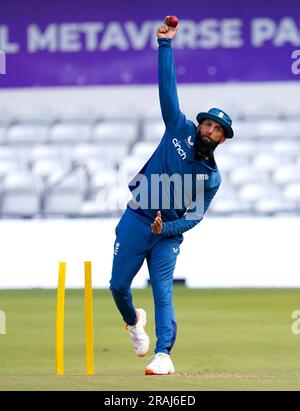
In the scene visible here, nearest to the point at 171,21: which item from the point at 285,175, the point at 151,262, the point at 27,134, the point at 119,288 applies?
the point at 151,262

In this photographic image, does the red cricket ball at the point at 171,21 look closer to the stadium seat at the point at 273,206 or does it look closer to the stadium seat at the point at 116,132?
the stadium seat at the point at 273,206

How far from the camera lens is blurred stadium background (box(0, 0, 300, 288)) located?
19328 mm

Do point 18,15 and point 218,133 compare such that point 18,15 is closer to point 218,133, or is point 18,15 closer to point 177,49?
point 177,49

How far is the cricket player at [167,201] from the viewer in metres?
8.58

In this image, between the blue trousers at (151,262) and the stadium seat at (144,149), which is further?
the stadium seat at (144,149)

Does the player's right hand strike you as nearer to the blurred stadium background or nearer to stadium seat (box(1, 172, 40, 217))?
the blurred stadium background

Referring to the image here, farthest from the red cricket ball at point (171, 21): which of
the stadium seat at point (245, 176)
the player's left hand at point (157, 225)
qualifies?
the stadium seat at point (245, 176)

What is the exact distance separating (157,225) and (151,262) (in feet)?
1.34

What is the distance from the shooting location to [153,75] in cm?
2066

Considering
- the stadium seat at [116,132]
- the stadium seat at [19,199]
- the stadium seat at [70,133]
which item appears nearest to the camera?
the stadium seat at [19,199]

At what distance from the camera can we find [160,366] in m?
8.53

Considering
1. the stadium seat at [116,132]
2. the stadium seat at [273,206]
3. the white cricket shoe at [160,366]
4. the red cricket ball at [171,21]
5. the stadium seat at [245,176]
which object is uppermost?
the stadium seat at [116,132]
